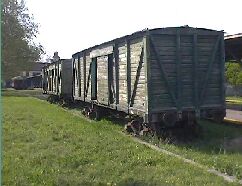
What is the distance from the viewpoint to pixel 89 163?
779 centimetres

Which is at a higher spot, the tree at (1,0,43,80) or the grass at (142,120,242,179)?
the tree at (1,0,43,80)

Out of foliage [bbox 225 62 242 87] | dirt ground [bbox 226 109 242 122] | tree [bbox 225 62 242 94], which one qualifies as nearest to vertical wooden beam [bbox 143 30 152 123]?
dirt ground [bbox 226 109 242 122]

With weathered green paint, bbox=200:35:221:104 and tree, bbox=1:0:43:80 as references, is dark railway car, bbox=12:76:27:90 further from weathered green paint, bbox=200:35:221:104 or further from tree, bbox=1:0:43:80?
weathered green paint, bbox=200:35:221:104

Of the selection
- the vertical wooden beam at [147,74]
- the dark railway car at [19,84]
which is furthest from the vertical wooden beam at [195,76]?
the dark railway car at [19,84]

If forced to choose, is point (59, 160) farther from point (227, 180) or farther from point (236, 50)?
point (236, 50)

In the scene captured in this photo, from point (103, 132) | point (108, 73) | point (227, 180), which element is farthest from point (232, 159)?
point (108, 73)

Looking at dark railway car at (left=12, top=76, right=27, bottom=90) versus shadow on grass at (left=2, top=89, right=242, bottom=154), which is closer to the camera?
shadow on grass at (left=2, top=89, right=242, bottom=154)

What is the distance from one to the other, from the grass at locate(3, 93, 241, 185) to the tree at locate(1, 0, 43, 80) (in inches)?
1435

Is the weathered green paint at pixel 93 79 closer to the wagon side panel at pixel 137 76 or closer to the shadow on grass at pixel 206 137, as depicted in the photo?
the shadow on grass at pixel 206 137

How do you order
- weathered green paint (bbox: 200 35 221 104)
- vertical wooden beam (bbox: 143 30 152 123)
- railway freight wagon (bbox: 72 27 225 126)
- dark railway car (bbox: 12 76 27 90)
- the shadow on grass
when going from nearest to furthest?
the shadow on grass
vertical wooden beam (bbox: 143 30 152 123)
railway freight wagon (bbox: 72 27 225 126)
weathered green paint (bbox: 200 35 221 104)
dark railway car (bbox: 12 76 27 90)

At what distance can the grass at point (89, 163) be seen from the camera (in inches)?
256

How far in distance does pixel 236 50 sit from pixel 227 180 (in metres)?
15.2

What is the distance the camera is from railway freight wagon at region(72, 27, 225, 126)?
34.8ft

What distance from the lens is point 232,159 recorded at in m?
7.97
